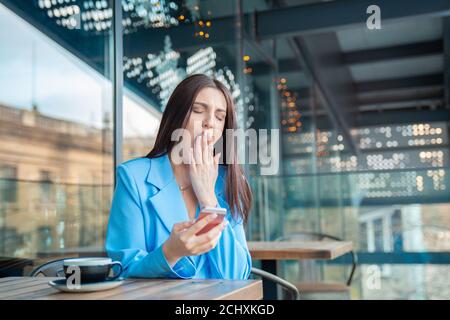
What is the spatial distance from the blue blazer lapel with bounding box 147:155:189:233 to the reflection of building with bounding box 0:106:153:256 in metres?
0.54

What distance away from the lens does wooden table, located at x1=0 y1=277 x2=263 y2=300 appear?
34.5 inches

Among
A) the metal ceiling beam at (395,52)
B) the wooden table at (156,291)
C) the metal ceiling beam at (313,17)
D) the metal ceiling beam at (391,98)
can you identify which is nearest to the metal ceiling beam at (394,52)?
the metal ceiling beam at (395,52)

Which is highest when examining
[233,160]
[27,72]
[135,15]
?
[135,15]

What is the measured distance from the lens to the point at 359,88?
812 centimetres

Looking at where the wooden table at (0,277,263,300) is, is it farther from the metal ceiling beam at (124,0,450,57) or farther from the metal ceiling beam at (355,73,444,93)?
the metal ceiling beam at (355,73,444,93)

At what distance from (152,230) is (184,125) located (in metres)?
0.27

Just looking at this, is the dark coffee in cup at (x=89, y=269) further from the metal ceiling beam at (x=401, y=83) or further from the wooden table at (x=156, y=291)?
the metal ceiling beam at (x=401, y=83)

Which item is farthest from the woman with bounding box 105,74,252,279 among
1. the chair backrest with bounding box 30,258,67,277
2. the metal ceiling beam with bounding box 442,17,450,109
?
the metal ceiling beam with bounding box 442,17,450,109

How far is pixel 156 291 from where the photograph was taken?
946mm
